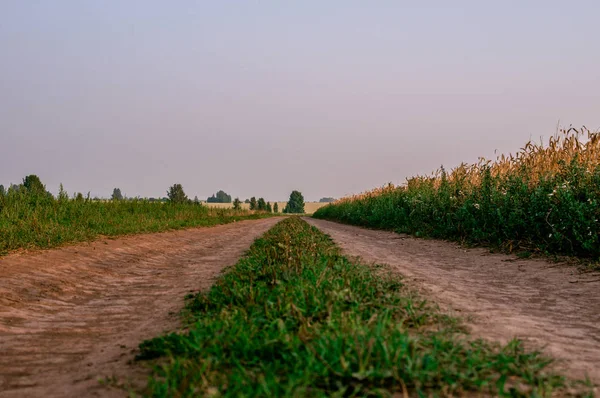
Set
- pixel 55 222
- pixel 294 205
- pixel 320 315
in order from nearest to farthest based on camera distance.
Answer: pixel 320 315 < pixel 55 222 < pixel 294 205

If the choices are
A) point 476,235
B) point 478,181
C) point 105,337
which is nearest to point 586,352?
→ point 105,337

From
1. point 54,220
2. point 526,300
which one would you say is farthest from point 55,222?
point 526,300

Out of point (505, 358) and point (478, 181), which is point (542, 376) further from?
point (478, 181)

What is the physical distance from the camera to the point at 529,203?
30.0 ft

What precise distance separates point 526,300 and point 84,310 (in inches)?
190

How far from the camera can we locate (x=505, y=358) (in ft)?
8.03

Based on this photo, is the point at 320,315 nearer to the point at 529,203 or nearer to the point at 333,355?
the point at 333,355

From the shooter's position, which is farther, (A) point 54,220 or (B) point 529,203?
(A) point 54,220

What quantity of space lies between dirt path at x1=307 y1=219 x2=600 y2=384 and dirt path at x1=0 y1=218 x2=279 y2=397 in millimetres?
2538

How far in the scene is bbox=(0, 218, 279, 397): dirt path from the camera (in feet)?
9.10

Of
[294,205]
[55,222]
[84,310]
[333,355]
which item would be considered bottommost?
[84,310]

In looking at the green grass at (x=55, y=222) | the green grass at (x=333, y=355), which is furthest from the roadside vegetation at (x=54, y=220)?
the green grass at (x=333, y=355)

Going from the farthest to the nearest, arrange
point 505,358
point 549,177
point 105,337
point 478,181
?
point 478,181 < point 549,177 < point 105,337 < point 505,358

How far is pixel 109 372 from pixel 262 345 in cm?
98
